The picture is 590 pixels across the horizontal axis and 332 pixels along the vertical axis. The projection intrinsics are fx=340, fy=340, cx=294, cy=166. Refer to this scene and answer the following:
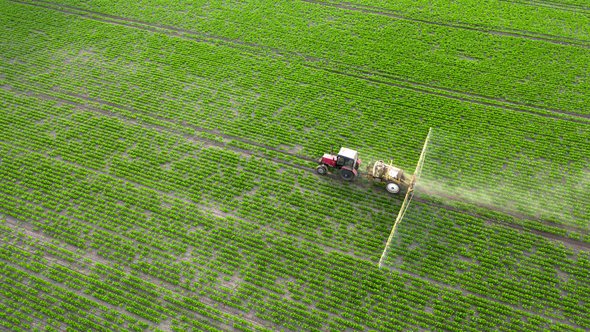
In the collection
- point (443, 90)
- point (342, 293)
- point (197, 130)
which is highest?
point (443, 90)

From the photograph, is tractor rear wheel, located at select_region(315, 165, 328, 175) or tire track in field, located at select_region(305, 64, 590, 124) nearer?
tractor rear wheel, located at select_region(315, 165, 328, 175)

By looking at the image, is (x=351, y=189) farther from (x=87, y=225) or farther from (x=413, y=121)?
(x=87, y=225)

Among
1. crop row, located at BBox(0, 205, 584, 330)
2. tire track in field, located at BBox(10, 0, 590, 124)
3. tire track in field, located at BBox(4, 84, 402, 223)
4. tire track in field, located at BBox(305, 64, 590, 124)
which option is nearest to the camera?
crop row, located at BBox(0, 205, 584, 330)

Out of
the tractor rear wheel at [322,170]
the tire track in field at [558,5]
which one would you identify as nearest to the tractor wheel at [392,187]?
the tractor rear wheel at [322,170]

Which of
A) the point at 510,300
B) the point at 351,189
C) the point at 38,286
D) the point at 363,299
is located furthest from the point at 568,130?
the point at 38,286

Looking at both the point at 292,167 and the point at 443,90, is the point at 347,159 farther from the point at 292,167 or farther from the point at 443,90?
the point at 443,90

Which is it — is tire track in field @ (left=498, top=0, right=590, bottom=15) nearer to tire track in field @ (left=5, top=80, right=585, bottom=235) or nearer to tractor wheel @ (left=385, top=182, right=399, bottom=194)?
tire track in field @ (left=5, top=80, right=585, bottom=235)

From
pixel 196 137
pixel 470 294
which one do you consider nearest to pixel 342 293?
pixel 470 294

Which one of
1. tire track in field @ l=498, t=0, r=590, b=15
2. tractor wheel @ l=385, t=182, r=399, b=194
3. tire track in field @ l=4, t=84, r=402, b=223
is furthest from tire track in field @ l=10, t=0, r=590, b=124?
tire track in field @ l=498, t=0, r=590, b=15
